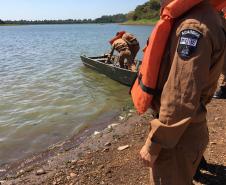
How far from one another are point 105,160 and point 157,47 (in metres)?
4.13

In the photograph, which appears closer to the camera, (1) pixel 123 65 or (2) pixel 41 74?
(1) pixel 123 65

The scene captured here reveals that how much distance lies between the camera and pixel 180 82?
2.36m

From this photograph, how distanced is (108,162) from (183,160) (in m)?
A: 3.67

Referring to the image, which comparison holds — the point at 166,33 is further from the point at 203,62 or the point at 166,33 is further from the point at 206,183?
the point at 206,183

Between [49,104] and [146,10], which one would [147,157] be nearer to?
[49,104]

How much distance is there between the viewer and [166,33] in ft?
8.13

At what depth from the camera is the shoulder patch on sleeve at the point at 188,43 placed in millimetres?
2293

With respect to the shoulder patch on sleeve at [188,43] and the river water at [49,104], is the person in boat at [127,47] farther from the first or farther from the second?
the shoulder patch on sleeve at [188,43]

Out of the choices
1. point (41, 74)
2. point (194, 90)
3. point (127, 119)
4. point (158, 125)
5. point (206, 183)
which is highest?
point (194, 90)

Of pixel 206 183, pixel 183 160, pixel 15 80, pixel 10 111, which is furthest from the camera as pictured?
pixel 15 80

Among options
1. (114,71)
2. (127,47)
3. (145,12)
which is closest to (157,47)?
(127,47)

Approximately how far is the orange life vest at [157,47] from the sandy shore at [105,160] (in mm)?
2730

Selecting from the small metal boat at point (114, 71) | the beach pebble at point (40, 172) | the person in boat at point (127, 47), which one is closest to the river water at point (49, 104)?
the small metal boat at point (114, 71)

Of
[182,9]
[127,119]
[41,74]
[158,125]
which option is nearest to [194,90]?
[158,125]
